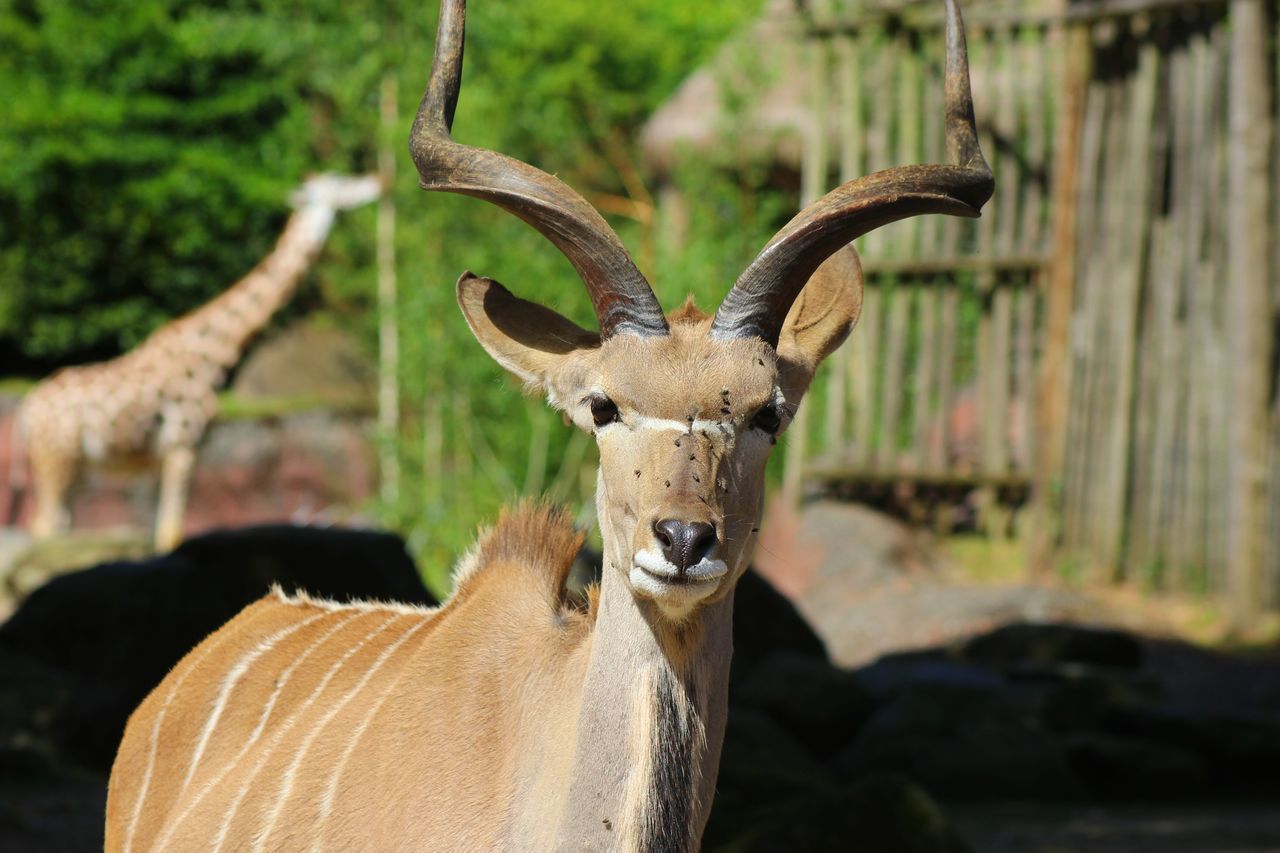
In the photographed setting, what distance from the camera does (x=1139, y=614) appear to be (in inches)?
328

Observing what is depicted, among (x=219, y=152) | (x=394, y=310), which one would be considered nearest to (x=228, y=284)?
(x=219, y=152)

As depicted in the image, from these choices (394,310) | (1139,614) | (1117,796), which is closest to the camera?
(1117,796)

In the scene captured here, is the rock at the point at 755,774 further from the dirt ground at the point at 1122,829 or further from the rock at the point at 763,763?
the dirt ground at the point at 1122,829

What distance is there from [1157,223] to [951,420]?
1.74 m

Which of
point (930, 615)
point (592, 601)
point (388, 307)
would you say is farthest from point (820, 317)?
point (388, 307)

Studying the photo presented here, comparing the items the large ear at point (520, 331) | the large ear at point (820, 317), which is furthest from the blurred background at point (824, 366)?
the large ear at point (520, 331)

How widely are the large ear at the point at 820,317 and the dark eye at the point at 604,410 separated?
Result: 1.08 ft

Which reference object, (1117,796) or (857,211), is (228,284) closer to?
(1117,796)

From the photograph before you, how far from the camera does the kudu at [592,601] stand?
2566mm

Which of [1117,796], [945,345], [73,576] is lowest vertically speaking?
[1117,796]

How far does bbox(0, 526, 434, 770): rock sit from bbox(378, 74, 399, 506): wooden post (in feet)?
15.6

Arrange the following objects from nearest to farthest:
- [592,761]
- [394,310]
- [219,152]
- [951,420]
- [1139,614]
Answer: [592,761] < [1139,614] < [951,420] < [394,310] < [219,152]

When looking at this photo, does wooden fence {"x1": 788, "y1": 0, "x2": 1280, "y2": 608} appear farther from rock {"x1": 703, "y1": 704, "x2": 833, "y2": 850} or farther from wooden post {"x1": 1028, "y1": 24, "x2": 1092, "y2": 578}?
rock {"x1": 703, "y1": 704, "x2": 833, "y2": 850}

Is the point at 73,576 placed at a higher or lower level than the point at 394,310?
lower
